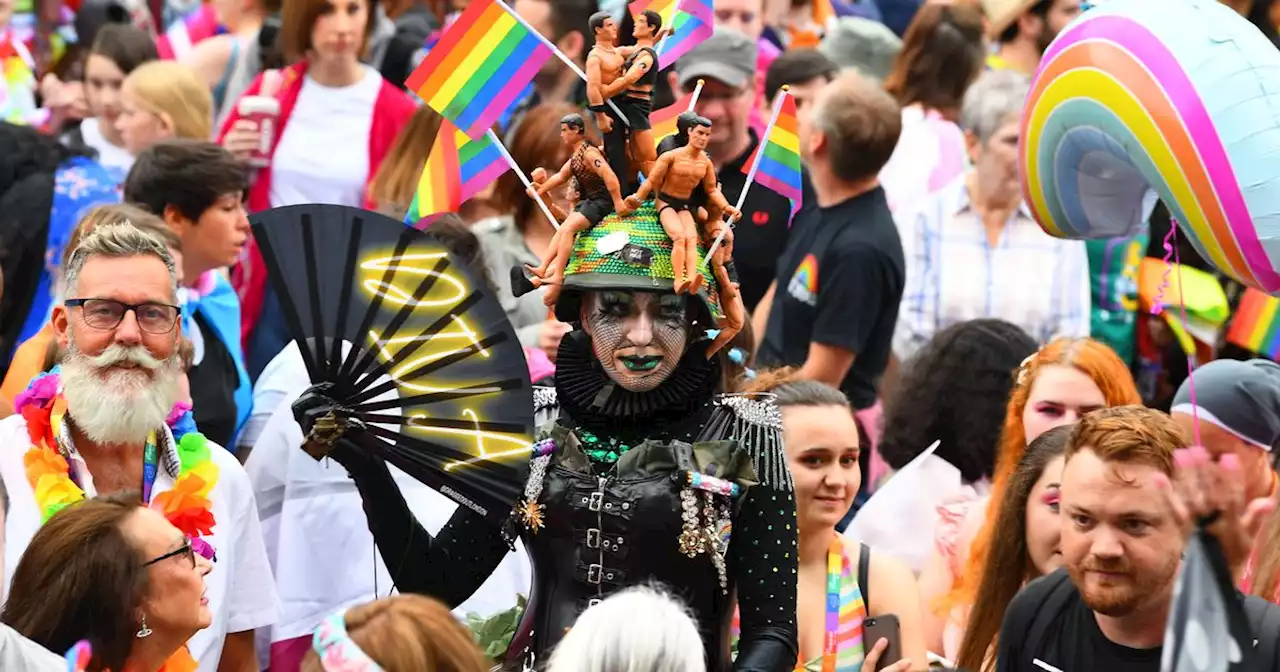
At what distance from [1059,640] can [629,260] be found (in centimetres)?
119

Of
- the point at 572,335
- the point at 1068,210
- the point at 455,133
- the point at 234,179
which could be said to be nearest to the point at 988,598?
the point at 1068,210

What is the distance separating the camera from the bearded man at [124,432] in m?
4.90

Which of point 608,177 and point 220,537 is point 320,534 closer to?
point 220,537

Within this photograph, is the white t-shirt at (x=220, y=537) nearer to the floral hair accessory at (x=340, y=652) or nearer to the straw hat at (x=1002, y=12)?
the floral hair accessory at (x=340, y=652)

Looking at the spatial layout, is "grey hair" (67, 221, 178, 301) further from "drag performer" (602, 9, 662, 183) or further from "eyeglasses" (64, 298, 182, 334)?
"drag performer" (602, 9, 662, 183)

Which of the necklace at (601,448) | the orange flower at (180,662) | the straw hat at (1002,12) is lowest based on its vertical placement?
the orange flower at (180,662)

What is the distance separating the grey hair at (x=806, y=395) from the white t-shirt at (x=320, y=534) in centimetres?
90

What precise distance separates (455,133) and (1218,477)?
1.84 m

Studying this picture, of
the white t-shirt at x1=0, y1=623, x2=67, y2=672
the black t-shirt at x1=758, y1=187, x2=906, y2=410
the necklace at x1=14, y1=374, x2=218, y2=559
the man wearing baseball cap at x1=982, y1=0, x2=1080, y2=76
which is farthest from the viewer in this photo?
the man wearing baseball cap at x1=982, y1=0, x2=1080, y2=76

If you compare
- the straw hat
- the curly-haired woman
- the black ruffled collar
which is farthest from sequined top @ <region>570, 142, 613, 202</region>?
the straw hat

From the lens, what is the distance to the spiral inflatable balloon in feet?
14.6

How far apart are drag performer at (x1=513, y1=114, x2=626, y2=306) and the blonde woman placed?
381 centimetres

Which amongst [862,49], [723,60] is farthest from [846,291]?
[862,49]

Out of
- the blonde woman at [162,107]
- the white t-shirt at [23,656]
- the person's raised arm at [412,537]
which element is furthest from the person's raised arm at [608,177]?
the blonde woman at [162,107]
